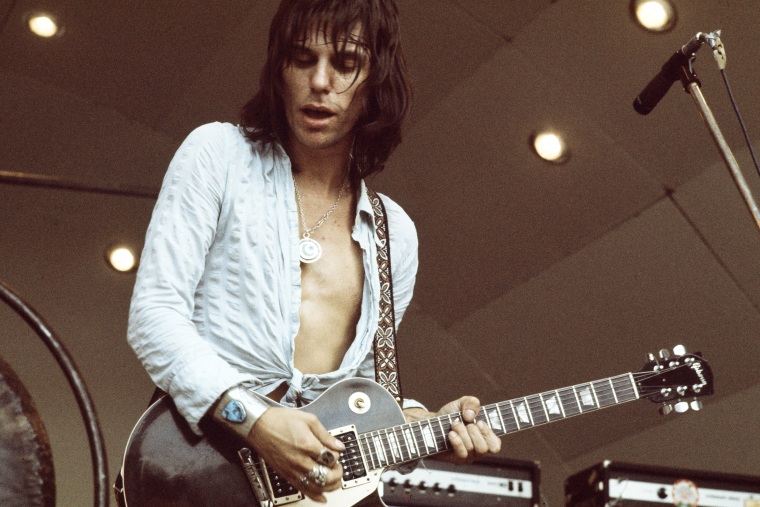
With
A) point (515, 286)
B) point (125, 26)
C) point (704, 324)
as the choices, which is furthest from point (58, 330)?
point (704, 324)

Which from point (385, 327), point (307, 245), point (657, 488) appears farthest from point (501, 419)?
point (657, 488)

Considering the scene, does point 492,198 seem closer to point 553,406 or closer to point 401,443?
point 553,406

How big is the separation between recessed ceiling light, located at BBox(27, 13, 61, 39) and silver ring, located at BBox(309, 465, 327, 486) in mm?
3514

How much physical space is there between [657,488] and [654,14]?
186 centimetres

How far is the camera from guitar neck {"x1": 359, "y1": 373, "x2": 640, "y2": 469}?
80.0 inches

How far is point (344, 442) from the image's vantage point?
198 centimetres

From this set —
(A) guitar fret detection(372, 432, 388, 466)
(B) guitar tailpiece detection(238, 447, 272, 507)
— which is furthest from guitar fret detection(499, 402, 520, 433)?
(B) guitar tailpiece detection(238, 447, 272, 507)

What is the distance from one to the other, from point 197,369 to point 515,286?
11.4 feet

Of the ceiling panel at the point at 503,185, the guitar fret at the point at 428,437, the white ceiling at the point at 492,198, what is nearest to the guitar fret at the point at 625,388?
the guitar fret at the point at 428,437

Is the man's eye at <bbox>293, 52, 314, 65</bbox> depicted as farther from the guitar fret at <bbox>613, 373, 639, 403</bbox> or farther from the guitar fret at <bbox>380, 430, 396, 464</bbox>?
the guitar fret at <bbox>613, 373, 639, 403</bbox>

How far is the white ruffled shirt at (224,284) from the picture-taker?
1864 mm

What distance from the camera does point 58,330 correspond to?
17.6 ft

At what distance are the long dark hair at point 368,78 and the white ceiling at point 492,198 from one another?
182 cm

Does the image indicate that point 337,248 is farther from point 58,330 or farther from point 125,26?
point 58,330
